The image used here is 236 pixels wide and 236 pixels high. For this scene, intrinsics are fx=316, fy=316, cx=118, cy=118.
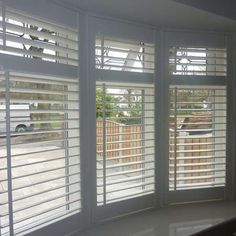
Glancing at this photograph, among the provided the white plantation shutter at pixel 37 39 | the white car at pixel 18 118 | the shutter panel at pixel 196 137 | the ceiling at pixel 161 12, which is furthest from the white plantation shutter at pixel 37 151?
the shutter panel at pixel 196 137

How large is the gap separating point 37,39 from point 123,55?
2.01 ft

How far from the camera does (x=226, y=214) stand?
2057mm

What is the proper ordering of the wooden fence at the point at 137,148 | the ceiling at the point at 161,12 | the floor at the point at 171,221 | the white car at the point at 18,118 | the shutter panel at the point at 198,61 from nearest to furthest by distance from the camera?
the white car at the point at 18,118 → the ceiling at the point at 161,12 → the floor at the point at 171,221 → the wooden fence at the point at 137,148 → the shutter panel at the point at 198,61

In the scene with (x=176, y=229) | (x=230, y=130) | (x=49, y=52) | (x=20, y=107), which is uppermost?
(x=49, y=52)

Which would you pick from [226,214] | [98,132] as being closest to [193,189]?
[226,214]

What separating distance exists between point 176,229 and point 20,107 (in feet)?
3.72

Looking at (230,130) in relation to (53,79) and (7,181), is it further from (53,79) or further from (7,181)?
(7,181)

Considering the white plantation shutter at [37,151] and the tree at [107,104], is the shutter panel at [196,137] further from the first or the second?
the white plantation shutter at [37,151]

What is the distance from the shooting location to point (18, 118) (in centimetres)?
137

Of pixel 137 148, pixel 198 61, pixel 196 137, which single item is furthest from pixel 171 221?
pixel 198 61

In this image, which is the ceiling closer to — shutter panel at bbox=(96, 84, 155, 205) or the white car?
shutter panel at bbox=(96, 84, 155, 205)

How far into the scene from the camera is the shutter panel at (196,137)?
2174 millimetres

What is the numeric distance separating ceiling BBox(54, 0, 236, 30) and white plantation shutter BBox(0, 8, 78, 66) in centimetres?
16

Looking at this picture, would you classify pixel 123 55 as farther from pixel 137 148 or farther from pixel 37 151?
pixel 37 151
